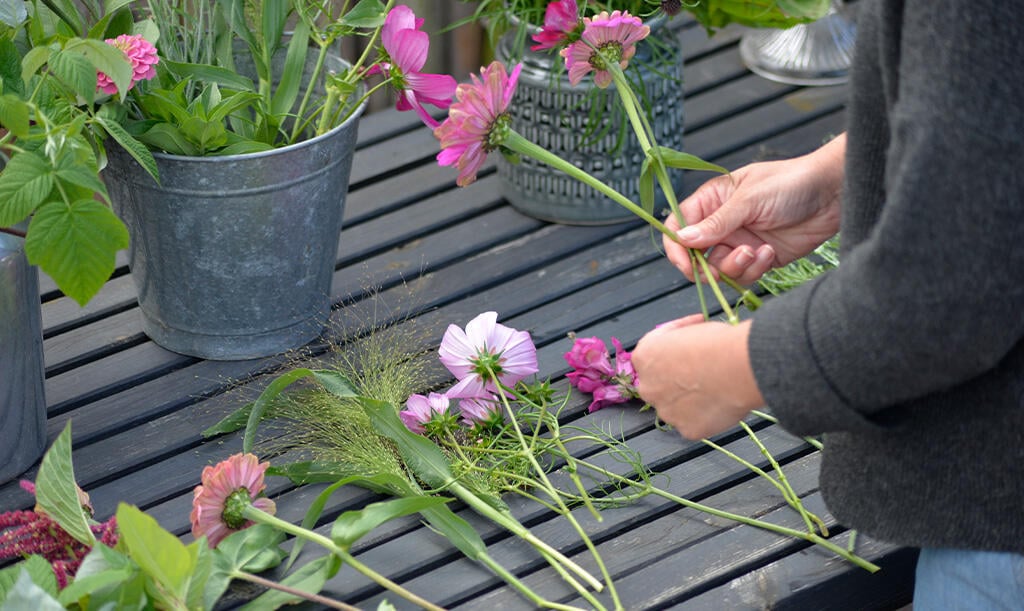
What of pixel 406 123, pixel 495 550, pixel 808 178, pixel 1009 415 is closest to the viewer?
pixel 1009 415

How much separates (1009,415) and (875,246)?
→ 0.20 metres

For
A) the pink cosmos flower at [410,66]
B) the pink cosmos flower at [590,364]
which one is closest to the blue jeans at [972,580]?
the pink cosmos flower at [590,364]

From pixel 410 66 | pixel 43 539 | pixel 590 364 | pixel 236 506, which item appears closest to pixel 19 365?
pixel 43 539

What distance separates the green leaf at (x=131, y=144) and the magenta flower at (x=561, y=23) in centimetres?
42

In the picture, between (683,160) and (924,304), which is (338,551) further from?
(924,304)

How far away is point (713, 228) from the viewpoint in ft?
3.59

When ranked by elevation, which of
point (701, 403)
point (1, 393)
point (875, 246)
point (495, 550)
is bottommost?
point (495, 550)

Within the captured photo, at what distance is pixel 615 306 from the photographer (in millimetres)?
1641

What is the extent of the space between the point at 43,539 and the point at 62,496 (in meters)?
0.07

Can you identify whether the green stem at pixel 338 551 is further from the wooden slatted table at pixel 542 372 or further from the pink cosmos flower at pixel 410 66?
the pink cosmos flower at pixel 410 66

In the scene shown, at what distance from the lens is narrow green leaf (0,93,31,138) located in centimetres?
108

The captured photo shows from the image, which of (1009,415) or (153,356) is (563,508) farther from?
(153,356)

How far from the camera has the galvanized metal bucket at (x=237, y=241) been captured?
1.38 meters

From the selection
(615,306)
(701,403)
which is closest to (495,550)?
(701,403)
